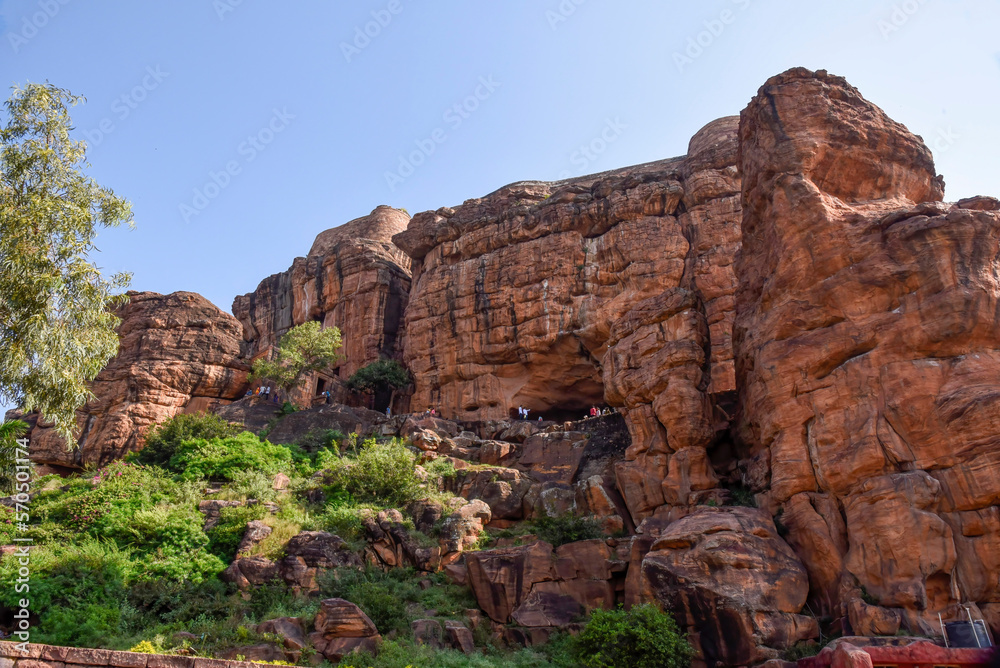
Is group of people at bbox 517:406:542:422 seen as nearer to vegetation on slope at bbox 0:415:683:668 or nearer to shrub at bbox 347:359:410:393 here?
shrub at bbox 347:359:410:393

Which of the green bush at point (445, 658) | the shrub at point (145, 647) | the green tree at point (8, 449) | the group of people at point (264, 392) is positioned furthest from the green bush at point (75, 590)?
the group of people at point (264, 392)

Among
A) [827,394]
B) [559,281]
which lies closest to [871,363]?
[827,394]

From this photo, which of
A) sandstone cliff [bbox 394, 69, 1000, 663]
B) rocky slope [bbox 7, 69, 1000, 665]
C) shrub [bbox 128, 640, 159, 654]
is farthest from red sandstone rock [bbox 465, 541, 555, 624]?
shrub [bbox 128, 640, 159, 654]

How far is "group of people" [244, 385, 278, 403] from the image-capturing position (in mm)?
39125

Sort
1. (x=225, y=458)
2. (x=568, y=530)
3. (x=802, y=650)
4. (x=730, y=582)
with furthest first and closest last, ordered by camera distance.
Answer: (x=225, y=458) < (x=568, y=530) < (x=730, y=582) < (x=802, y=650)

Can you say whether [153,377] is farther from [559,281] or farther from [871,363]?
[871,363]

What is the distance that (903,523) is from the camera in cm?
1562

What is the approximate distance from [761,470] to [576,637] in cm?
709

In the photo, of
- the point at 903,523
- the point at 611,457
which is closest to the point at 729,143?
the point at 611,457

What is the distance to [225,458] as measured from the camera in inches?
1124

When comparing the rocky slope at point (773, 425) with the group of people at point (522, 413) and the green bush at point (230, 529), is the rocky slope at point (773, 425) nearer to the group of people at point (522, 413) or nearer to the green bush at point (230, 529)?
the green bush at point (230, 529)

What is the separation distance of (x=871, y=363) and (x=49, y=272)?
722 inches

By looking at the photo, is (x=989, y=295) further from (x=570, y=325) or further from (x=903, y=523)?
(x=570, y=325)

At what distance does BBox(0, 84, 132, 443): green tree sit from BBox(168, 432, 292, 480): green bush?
12143 millimetres
